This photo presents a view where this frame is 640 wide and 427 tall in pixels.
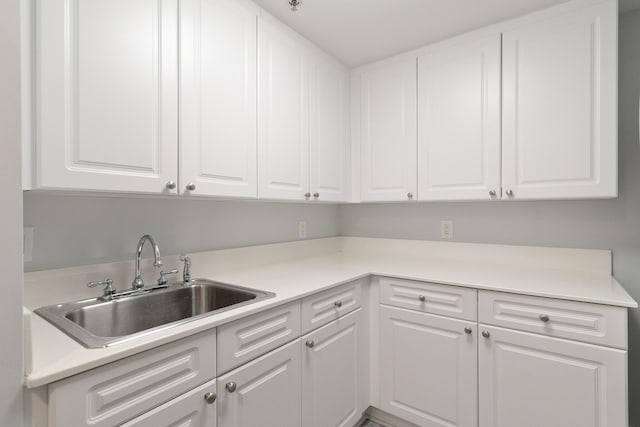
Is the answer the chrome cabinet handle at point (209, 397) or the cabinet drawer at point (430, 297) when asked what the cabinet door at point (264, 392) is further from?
the cabinet drawer at point (430, 297)

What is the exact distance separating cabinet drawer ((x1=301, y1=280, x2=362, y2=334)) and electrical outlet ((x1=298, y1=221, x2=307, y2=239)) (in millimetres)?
718

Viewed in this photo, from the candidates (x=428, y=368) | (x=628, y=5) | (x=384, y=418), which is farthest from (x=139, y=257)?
(x=628, y=5)

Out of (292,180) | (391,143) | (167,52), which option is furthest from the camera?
(391,143)

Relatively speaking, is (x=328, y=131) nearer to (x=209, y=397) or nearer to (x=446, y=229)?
(x=446, y=229)

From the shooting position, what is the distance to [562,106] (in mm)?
1625

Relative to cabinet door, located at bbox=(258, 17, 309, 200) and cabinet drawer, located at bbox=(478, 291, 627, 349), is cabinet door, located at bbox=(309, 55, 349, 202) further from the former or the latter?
cabinet drawer, located at bbox=(478, 291, 627, 349)

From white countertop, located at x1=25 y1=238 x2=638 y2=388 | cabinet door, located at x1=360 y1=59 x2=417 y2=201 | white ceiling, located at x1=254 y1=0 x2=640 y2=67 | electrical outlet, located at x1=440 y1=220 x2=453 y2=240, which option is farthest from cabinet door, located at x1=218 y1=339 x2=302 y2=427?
white ceiling, located at x1=254 y1=0 x2=640 y2=67

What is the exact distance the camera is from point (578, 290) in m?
1.40

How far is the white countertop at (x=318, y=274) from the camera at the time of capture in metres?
0.82

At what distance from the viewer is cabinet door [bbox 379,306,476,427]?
5.13 ft

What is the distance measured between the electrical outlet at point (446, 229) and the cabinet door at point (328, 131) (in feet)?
2.34

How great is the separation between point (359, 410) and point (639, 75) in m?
2.35

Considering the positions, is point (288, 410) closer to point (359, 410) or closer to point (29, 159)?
point (359, 410)

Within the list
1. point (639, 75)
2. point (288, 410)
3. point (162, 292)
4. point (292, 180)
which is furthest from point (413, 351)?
point (639, 75)
